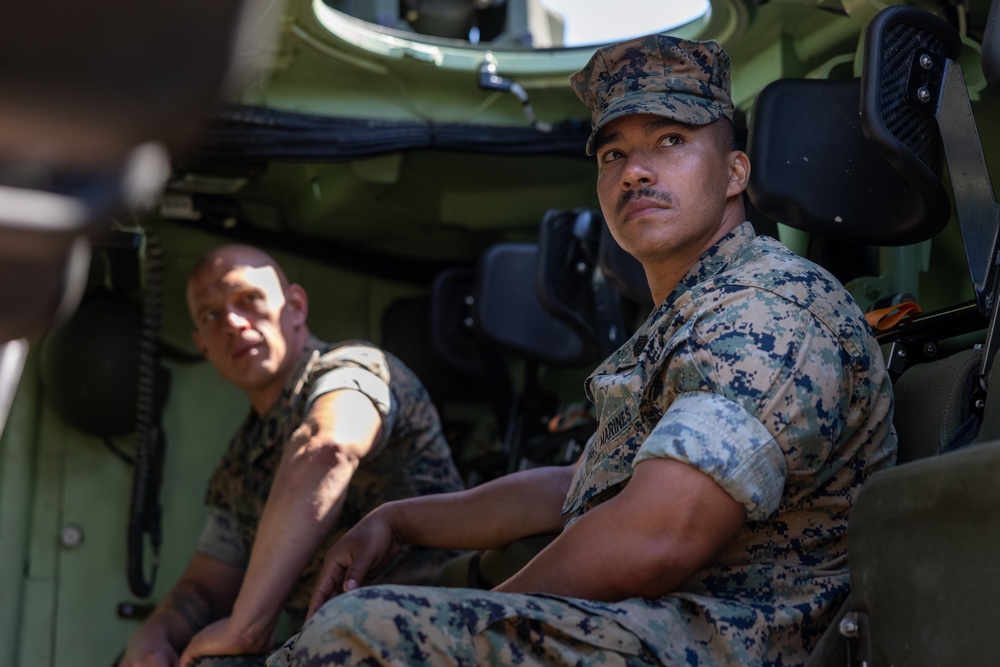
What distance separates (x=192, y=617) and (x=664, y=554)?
1.88 meters

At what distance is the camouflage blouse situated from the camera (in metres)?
1.73

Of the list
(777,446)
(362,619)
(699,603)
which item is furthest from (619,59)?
(362,619)

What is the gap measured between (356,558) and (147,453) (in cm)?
195

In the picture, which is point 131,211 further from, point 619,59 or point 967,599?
point 619,59

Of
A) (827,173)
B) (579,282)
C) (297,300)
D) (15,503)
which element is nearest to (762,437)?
(827,173)

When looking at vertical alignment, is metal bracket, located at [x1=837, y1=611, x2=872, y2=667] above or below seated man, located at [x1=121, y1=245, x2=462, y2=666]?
above

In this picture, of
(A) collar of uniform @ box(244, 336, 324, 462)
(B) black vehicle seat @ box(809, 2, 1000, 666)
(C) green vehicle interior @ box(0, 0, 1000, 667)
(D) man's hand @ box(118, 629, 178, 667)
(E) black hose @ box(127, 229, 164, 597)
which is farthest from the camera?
(E) black hose @ box(127, 229, 164, 597)

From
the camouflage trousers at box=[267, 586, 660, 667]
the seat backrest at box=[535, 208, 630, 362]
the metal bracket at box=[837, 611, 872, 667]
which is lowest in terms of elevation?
the seat backrest at box=[535, 208, 630, 362]

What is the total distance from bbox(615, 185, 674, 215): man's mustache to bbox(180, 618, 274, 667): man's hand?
46.3 inches

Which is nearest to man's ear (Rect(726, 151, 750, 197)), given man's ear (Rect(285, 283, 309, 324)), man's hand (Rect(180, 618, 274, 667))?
man's hand (Rect(180, 618, 274, 667))

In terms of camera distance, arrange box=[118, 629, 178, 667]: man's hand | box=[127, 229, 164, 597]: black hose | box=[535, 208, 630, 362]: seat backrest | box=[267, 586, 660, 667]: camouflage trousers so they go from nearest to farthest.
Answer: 1. box=[267, 586, 660, 667]: camouflage trousers
2. box=[118, 629, 178, 667]: man's hand
3. box=[535, 208, 630, 362]: seat backrest
4. box=[127, 229, 164, 597]: black hose

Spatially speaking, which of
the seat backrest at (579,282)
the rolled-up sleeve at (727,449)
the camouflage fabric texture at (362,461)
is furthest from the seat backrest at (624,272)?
the rolled-up sleeve at (727,449)

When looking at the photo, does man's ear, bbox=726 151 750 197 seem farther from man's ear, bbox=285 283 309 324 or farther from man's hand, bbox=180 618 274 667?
man's ear, bbox=285 283 309 324

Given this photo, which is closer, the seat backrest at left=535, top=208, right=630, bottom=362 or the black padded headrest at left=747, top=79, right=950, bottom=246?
the black padded headrest at left=747, top=79, right=950, bottom=246
